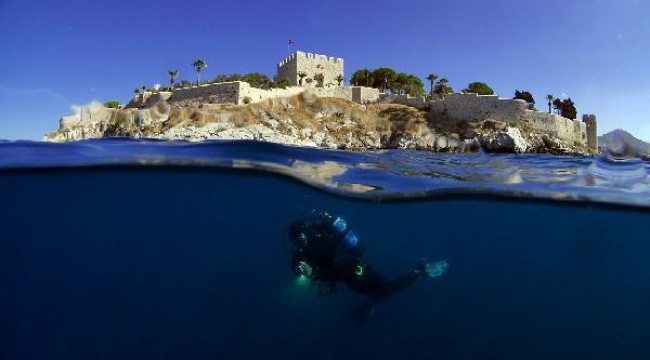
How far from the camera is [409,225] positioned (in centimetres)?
1723

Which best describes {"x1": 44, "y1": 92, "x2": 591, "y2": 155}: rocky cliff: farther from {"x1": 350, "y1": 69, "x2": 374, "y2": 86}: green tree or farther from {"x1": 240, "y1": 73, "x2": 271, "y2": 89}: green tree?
{"x1": 350, "y1": 69, "x2": 374, "y2": 86}: green tree

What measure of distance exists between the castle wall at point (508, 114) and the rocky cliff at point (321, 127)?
1.08 m

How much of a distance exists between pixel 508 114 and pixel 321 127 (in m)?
22.9

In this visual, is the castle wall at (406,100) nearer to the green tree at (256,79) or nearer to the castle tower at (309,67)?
the castle tower at (309,67)

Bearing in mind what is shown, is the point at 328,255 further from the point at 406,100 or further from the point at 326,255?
the point at 406,100

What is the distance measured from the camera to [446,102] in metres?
53.3

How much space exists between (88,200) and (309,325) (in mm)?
10604

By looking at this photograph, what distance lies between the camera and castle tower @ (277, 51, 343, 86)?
64062 millimetres

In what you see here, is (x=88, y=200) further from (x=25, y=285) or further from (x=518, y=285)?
(x=518, y=285)

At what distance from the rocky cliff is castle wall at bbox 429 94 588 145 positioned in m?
1.08

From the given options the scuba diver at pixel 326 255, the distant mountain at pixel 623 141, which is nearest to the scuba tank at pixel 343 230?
the scuba diver at pixel 326 255

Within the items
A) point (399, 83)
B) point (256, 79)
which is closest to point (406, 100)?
point (399, 83)

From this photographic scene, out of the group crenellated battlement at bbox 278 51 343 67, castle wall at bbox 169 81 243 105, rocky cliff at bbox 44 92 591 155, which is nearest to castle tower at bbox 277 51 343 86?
→ crenellated battlement at bbox 278 51 343 67

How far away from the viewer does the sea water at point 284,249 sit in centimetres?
1180
